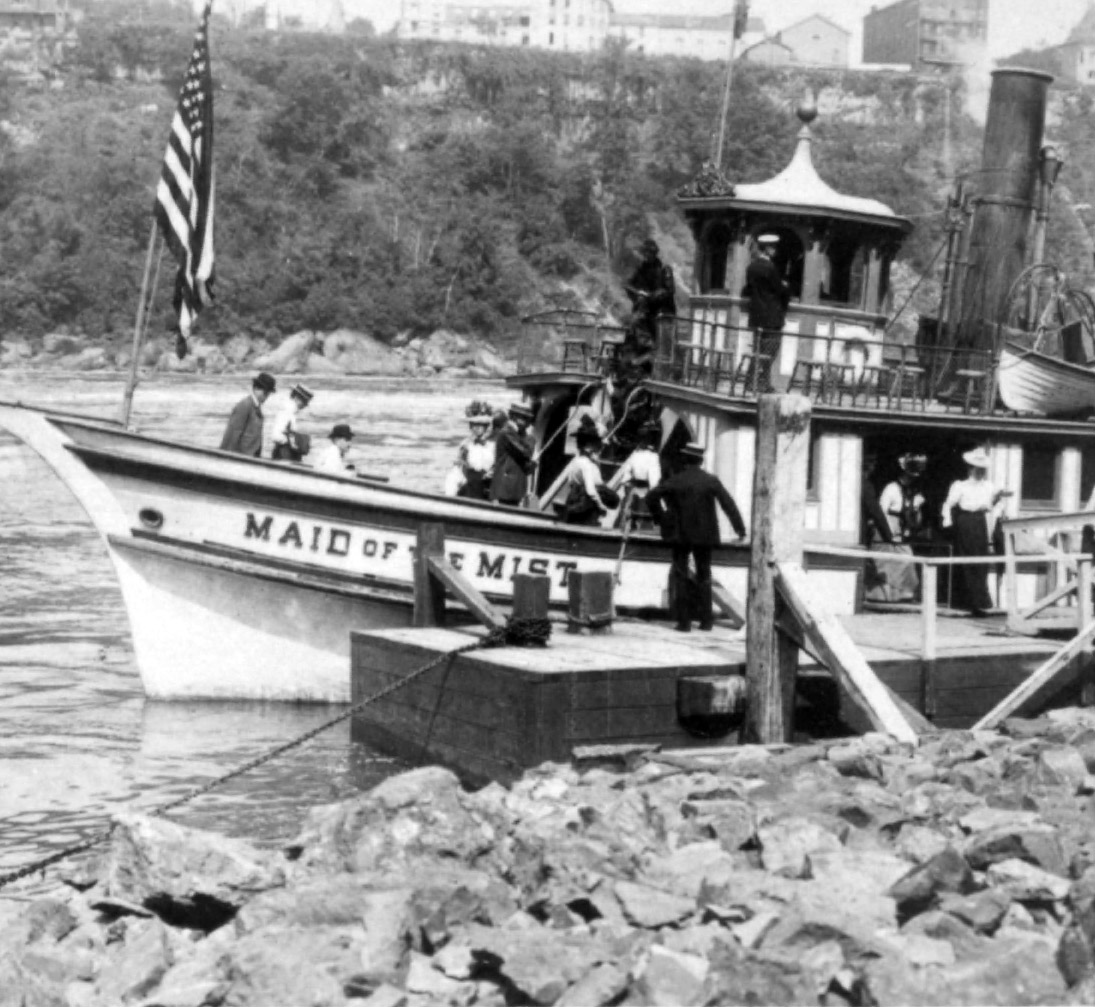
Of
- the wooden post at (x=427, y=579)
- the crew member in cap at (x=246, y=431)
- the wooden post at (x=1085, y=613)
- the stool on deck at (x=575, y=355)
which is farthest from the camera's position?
the stool on deck at (x=575, y=355)

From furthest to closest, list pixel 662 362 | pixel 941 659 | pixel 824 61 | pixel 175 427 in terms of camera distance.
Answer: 1. pixel 824 61
2. pixel 175 427
3. pixel 662 362
4. pixel 941 659

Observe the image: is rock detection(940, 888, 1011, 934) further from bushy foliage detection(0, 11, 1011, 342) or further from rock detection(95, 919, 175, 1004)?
bushy foliage detection(0, 11, 1011, 342)

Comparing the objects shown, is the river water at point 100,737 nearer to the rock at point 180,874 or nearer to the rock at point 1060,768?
the rock at point 180,874

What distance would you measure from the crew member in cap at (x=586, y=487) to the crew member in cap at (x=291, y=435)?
7.88 feet

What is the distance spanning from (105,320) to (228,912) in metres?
98.1

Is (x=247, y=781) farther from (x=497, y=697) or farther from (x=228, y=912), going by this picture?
(x=228, y=912)

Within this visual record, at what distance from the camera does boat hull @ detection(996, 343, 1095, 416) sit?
18000mm

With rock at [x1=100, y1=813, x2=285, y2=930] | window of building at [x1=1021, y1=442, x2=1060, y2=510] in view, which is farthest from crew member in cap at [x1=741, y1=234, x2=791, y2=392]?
rock at [x1=100, y1=813, x2=285, y2=930]

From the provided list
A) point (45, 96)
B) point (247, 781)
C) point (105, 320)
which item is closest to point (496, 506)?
point (247, 781)

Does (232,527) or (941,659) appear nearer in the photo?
(941,659)

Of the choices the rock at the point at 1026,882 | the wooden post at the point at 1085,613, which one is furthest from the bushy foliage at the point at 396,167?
the rock at the point at 1026,882

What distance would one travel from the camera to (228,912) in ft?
28.8

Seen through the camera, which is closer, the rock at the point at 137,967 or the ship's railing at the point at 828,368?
the rock at the point at 137,967

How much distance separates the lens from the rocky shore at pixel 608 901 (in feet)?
23.5
